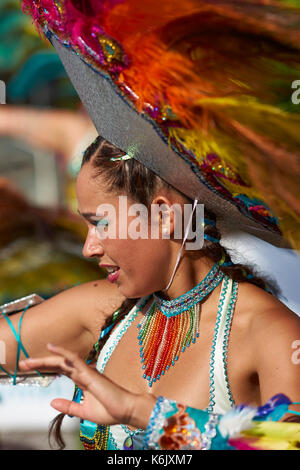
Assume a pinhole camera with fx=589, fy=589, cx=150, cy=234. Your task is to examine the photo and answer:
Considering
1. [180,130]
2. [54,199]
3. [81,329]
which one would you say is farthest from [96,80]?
[54,199]

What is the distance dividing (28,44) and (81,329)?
2.51 metres

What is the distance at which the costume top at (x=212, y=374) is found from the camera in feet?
5.09

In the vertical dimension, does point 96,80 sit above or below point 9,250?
below

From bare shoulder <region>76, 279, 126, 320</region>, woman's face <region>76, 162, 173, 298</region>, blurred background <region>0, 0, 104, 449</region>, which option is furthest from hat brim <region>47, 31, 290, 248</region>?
bare shoulder <region>76, 279, 126, 320</region>

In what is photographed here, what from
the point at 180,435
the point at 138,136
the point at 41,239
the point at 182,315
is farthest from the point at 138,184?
the point at 41,239

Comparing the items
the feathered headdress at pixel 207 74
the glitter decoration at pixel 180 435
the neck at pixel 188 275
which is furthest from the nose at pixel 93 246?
the glitter decoration at pixel 180 435

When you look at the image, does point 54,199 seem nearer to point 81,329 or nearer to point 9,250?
point 9,250

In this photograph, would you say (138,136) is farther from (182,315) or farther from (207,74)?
(182,315)

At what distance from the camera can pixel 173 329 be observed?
1.75 metres

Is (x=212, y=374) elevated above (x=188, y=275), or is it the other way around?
(x=188, y=275)

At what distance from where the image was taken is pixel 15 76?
12.6 feet

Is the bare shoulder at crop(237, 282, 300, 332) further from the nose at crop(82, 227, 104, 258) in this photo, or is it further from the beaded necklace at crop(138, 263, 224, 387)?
the nose at crop(82, 227, 104, 258)

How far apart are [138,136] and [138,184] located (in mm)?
171
